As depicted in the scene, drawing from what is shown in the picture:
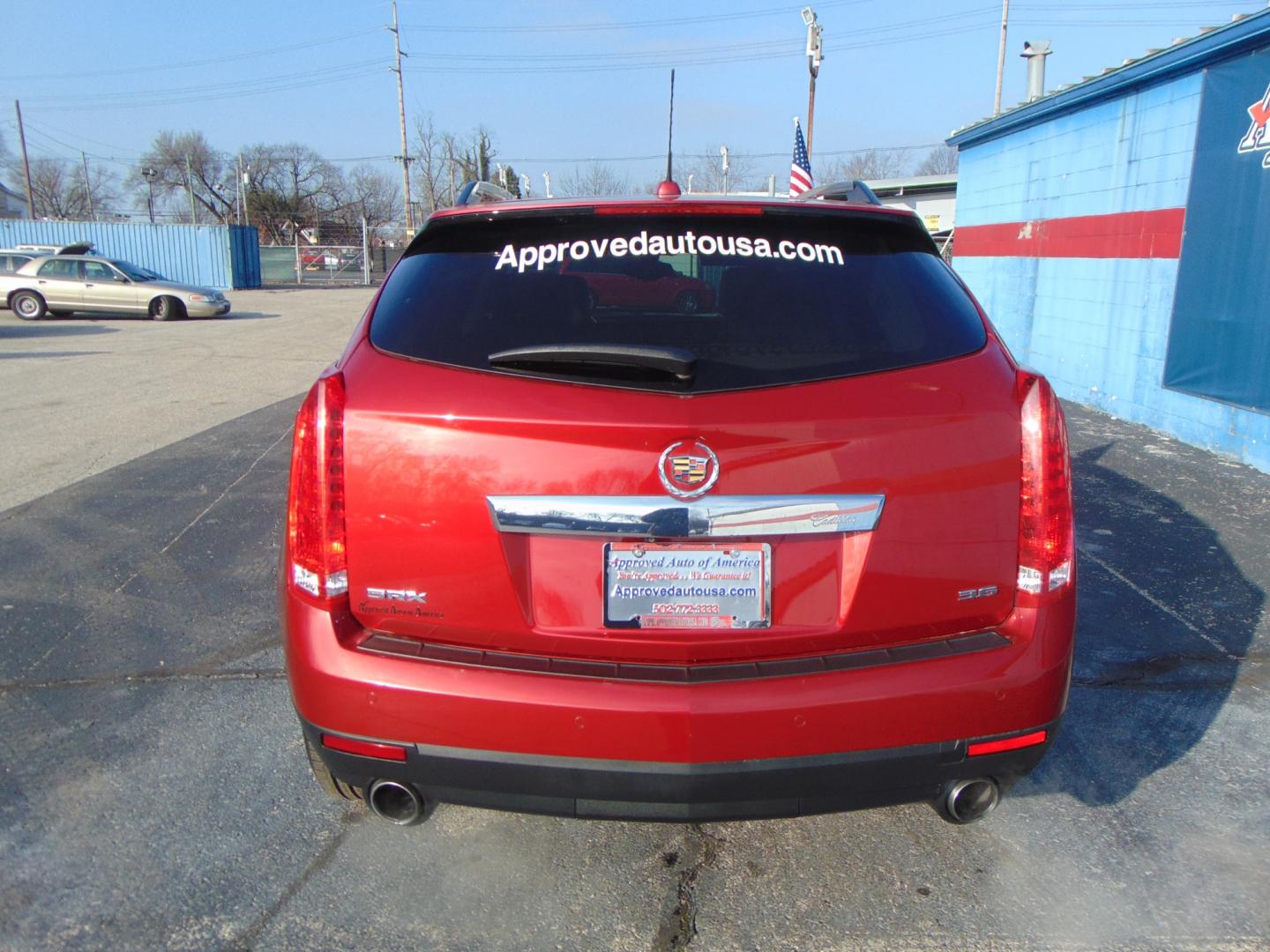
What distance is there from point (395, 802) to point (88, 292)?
24.9m

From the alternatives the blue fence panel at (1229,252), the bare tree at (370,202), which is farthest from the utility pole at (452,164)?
the blue fence panel at (1229,252)

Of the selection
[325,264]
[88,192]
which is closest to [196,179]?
[88,192]

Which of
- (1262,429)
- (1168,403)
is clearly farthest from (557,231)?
(1168,403)

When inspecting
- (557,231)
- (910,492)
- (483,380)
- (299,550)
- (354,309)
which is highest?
(557,231)

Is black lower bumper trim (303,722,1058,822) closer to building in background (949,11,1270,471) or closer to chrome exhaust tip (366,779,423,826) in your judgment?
chrome exhaust tip (366,779,423,826)

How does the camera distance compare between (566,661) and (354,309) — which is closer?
(566,661)

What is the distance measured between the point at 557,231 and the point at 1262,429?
22.8 feet

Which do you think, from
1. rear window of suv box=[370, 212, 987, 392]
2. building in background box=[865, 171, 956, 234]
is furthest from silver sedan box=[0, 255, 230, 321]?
rear window of suv box=[370, 212, 987, 392]

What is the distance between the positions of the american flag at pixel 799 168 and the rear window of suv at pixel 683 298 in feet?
44.5

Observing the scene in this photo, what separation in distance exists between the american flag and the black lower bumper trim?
46.8ft

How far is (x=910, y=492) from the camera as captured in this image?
2.15m

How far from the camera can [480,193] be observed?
3400 millimetres

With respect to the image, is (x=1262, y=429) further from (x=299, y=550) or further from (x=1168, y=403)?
(x=299, y=550)

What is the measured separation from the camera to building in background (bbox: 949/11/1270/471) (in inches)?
295
